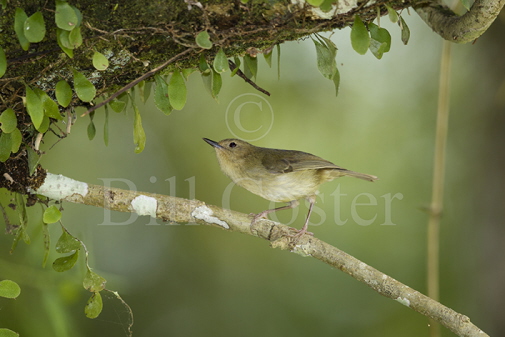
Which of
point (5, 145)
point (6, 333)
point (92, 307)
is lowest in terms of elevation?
point (6, 333)

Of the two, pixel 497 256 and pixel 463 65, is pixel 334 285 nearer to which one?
pixel 497 256

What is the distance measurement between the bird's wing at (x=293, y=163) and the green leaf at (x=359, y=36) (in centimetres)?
163

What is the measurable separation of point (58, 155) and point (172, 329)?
7.61 feet

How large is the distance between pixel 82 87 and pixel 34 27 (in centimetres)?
33

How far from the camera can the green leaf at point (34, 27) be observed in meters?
1.64

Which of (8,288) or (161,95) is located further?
(161,95)

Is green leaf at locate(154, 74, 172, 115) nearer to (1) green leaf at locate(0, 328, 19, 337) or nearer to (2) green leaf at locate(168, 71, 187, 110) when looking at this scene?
(2) green leaf at locate(168, 71, 187, 110)

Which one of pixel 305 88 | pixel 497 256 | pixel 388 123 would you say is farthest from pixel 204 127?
pixel 497 256

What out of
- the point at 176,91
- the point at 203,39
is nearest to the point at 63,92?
the point at 176,91

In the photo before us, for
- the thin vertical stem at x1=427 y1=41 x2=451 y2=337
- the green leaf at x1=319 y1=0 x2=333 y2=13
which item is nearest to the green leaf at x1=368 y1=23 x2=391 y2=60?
the green leaf at x1=319 y1=0 x2=333 y2=13

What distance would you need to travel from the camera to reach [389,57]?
18.7 feet

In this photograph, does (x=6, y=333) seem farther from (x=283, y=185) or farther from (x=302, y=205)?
(x=302, y=205)

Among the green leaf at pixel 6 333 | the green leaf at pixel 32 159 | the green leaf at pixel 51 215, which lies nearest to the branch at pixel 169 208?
the green leaf at pixel 32 159

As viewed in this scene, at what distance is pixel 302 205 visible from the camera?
18.2ft
